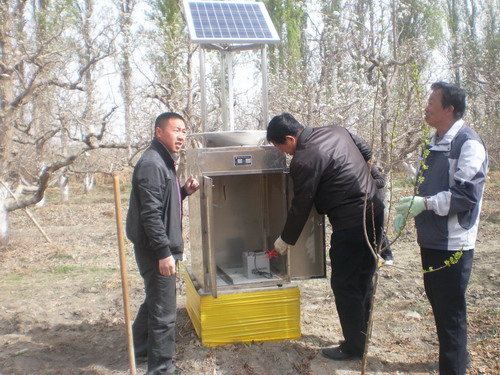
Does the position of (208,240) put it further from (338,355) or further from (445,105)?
(445,105)

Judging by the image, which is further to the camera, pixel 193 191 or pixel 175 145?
pixel 193 191

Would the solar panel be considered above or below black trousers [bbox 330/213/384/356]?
above

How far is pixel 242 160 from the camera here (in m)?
3.28

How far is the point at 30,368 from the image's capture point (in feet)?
11.1

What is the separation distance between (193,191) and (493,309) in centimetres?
264

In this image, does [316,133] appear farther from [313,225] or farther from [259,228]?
[259,228]

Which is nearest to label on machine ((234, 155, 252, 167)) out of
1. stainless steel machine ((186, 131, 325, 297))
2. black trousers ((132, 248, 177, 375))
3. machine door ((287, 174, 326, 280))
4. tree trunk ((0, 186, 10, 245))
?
stainless steel machine ((186, 131, 325, 297))

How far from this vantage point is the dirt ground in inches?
127

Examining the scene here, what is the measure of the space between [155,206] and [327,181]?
1061 millimetres

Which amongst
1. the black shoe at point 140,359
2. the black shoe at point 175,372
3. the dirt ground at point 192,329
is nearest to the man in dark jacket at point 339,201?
the dirt ground at point 192,329

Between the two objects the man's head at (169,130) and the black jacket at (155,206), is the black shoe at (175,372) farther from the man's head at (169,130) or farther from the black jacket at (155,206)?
the man's head at (169,130)

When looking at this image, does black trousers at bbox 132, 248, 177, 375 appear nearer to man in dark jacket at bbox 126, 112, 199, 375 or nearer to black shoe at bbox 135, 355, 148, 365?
man in dark jacket at bbox 126, 112, 199, 375

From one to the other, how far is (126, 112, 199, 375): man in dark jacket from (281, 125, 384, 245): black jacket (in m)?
0.73

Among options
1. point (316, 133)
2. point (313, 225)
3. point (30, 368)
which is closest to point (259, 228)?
point (313, 225)
